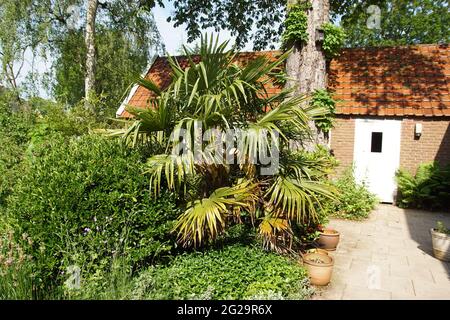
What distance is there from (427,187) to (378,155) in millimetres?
1579

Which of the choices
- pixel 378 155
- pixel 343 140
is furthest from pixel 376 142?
pixel 343 140

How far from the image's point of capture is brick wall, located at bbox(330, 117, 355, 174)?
9.64 metres

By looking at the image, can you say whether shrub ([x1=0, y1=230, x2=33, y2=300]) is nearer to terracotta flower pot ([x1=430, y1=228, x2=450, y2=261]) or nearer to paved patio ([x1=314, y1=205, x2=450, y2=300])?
paved patio ([x1=314, y1=205, x2=450, y2=300])

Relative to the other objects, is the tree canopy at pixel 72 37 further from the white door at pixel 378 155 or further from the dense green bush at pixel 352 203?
the dense green bush at pixel 352 203

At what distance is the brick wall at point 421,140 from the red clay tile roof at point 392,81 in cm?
27

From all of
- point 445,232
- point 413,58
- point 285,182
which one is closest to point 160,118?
point 285,182

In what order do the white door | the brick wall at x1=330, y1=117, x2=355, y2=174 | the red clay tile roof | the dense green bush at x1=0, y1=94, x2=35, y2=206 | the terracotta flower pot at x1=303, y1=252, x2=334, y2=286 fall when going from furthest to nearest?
the brick wall at x1=330, y1=117, x2=355, y2=174
the white door
the red clay tile roof
the dense green bush at x1=0, y1=94, x2=35, y2=206
the terracotta flower pot at x1=303, y1=252, x2=334, y2=286

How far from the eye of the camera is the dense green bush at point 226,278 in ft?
11.4

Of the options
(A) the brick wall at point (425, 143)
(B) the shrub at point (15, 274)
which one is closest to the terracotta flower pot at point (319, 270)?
(B) the shrub at point (15, 274)

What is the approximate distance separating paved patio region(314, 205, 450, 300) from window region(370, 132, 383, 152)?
104 inches

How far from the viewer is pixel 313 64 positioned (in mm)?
7801

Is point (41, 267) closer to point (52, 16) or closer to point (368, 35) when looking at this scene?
point (52, 16)

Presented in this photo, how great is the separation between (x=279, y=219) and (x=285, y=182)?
502 mm

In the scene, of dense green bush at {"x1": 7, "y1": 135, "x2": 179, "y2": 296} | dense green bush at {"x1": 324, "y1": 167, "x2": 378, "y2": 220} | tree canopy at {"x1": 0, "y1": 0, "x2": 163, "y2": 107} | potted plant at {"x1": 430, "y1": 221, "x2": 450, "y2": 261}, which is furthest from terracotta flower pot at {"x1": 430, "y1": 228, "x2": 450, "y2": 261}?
tree canopy at {"x1": 0, "y1": 0, "x2": 163, "y2": 107}
